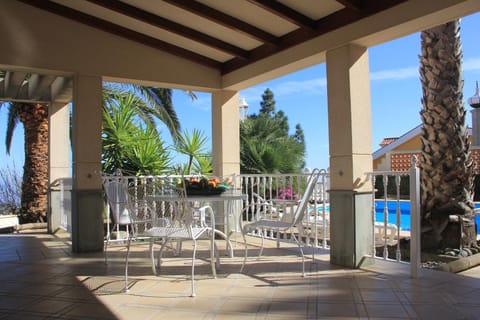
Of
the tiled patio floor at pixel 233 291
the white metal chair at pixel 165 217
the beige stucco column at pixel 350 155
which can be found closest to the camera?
the tiled patio floor at pixel 233 291

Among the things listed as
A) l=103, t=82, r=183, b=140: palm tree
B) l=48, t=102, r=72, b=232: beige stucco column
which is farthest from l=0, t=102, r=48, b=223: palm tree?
l=103, t=82, r=183, b=140: palm tree

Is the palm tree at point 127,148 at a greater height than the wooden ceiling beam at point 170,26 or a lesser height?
lesser

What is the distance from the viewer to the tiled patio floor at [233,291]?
309cm

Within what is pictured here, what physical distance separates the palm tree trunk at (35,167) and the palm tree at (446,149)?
24.1 ft

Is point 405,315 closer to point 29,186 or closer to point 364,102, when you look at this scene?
point 364,102

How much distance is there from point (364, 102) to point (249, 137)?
679cm

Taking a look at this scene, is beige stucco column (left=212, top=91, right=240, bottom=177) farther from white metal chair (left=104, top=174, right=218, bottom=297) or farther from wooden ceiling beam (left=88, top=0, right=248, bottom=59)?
white metal chair (left=104, top=174, right=218, bottom=297)

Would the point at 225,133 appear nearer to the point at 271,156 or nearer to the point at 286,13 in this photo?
the point at 286,13

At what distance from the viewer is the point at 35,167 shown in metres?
9.10

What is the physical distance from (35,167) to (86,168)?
409cm

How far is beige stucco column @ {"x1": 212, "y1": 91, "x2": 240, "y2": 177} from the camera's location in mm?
7043

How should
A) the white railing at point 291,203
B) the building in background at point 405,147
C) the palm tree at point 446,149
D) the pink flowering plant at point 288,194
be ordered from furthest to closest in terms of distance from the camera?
the building in background at point 405,147
the palm tree at point 446,149
the pink flowering plant at point 288,194
the white railing at point 291,203

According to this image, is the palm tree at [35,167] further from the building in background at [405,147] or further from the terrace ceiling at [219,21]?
the building in background at [405,147]

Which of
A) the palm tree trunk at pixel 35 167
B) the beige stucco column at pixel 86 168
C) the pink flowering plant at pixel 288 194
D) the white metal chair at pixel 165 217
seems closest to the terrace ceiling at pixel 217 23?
the beige stucco column at pixel 86 168
